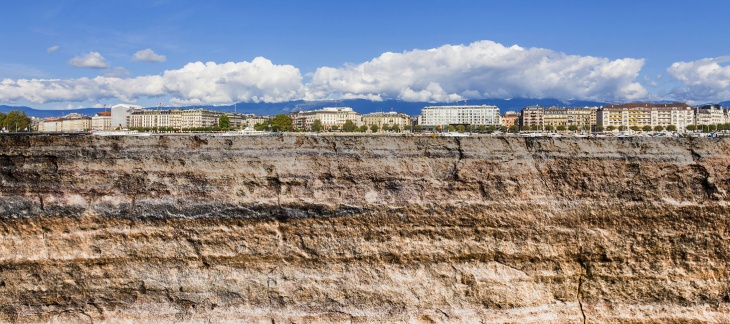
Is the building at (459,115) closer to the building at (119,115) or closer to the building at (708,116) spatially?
the building at (708,116)

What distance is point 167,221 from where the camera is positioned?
25.6 ft

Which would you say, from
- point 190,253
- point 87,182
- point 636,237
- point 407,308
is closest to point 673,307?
point 636,237

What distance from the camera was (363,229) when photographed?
25.8 feet

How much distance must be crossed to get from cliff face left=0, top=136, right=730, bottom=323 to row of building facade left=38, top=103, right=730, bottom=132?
428 ft

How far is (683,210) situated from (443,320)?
3.76 metres

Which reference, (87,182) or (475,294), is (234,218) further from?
(475,294)

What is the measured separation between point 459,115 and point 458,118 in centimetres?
244

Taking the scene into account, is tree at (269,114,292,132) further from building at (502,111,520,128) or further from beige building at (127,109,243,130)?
building at (502,111,520,128)

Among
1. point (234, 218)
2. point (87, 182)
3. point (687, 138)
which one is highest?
point (687, 138)

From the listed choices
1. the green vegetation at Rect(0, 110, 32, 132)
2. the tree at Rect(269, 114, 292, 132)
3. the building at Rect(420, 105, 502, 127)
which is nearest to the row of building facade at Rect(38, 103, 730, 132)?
the building at Rect(420, 105, 502, 127)

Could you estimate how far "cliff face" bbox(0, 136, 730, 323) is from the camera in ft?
25.6

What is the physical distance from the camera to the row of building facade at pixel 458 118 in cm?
14862

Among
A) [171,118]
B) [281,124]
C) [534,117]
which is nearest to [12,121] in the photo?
[281,124]

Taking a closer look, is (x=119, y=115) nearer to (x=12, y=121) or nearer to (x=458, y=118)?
(x=12, y=121)
